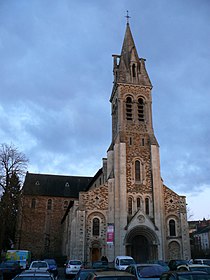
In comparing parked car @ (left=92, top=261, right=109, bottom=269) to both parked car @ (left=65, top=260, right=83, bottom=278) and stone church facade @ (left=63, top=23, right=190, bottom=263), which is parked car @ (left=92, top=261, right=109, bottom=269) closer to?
parked car @ (left=65, top=260, right=83, bottom=278)

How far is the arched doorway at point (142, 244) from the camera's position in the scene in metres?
32.6

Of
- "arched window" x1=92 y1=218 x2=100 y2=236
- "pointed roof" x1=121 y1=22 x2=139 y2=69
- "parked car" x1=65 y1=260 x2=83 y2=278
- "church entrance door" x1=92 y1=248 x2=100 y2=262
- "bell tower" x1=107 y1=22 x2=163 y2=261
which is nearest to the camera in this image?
"parked car" x1=65 y1=260 x2=83 y2=278

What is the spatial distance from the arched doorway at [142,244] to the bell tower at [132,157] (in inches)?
6.0

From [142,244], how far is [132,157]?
995 cm

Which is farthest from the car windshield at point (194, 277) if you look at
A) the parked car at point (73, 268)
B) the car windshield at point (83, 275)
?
the parked car at point (73, 268)

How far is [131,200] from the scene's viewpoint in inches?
1351

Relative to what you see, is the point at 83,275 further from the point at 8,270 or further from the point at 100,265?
→ the point at 8,270

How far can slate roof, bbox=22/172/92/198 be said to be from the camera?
52956 mm

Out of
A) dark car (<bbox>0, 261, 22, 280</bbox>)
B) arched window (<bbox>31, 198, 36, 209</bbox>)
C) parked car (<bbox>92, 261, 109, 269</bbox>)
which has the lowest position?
dark car (<bbox>0, 261, 22, 280</bbox>)

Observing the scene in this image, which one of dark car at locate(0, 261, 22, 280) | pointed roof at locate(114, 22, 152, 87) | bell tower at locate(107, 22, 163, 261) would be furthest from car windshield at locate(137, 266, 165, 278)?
pointed roof at locate(114, 22, 152, 87)

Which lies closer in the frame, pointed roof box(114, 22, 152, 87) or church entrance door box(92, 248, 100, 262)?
church entrance door box(92, 248, 100, 262)

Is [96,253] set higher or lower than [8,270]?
higher

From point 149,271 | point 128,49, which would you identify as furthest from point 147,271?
point 128,49

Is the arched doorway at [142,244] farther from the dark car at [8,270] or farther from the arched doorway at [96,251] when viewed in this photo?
the dark car at [8,270]
